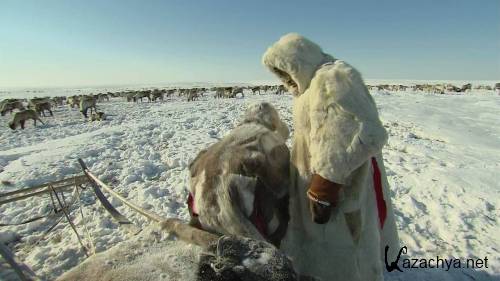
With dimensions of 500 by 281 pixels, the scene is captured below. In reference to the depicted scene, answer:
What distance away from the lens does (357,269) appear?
60.7 inches

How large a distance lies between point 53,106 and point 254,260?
95.4 feet

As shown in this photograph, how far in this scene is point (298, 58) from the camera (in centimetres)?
148

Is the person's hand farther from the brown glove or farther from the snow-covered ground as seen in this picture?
the snow-covered ground

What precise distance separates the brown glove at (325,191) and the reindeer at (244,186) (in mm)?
205

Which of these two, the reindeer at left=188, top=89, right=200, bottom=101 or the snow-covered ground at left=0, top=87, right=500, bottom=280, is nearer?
the snow-covered ground at left=0, top=87, right=500, bottom=280

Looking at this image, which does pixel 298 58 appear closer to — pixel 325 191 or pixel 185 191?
pixel 325 191

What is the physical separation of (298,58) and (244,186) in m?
0.61

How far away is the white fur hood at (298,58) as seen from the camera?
1492mm

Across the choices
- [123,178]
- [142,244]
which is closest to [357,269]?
[142,244]

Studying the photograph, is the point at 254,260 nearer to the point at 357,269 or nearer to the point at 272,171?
the point at 272,171

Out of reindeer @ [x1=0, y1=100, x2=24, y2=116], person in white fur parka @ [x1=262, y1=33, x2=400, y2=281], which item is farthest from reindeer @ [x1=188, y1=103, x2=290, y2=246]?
reindeer @ [x1=0, y1=100, x2=24, y2=116]

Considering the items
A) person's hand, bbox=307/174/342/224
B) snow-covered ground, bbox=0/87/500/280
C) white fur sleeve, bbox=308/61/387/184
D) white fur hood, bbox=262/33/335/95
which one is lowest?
snow-covered ground, bbox=0/87/500/280

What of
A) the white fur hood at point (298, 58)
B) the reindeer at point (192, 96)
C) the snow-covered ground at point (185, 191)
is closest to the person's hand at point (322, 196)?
the white fur hood at point (298, 58)

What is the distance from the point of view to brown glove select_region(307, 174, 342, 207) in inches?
54.4
